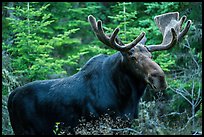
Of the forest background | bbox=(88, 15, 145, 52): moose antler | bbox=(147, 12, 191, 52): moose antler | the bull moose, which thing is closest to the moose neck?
the bull moose

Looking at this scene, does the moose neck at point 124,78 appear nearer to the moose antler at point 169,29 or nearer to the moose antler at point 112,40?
the moose antler at point 112,40

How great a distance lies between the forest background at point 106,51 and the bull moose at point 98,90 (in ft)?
6.92

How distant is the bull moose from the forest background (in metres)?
2.11

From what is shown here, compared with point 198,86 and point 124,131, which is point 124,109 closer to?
point 124,131

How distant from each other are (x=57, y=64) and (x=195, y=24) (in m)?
4.03

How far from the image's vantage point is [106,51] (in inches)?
400

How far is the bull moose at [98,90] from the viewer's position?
5.86 m

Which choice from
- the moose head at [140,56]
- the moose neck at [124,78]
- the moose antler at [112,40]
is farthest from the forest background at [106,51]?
the moose antler at [112,40]

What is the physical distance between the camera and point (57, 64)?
9656mm

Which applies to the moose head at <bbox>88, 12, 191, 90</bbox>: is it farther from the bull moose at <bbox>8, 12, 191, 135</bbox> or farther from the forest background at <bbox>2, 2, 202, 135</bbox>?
the forest background at <bbox>2, 2, 202, 135</bbox>

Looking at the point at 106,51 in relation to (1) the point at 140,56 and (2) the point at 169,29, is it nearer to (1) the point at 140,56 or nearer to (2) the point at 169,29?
(2) the point at 169,29

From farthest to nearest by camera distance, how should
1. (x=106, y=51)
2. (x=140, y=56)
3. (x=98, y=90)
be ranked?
(x=106, y=51) < (x=98, y=90) < (x=140, y=56)

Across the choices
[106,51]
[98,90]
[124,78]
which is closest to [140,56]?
[124,78]

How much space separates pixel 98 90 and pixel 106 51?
4.26 metres
